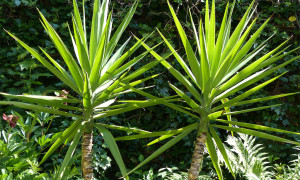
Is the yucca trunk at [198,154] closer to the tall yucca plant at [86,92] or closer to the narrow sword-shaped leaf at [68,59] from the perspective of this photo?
the tall yucca plant at [86,92]

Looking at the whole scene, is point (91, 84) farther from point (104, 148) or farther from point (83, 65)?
point (104, 148)

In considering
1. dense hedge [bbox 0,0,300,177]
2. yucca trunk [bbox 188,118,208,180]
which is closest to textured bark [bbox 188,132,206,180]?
yucca trunk [bbox 188,118,208,180]

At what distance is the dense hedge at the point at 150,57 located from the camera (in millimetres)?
3385

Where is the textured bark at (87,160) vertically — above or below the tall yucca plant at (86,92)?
below

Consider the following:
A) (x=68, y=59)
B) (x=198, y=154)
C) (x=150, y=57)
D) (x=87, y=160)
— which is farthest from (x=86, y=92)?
(x=150, y=57)

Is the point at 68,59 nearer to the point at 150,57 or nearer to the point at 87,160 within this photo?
the point at 87,160

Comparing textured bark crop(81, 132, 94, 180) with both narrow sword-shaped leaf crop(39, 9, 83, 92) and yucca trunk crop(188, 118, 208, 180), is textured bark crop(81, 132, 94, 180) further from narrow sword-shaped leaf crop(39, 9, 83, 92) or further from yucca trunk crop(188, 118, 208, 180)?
yucca trunk crop(188, 118, 208, 180)

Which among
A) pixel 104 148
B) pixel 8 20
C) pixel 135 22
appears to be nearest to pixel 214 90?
pixel 104 148

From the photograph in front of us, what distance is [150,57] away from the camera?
347 cm

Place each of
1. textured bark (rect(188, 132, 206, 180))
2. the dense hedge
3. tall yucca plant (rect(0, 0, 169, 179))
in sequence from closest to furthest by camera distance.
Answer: tall yucca plant (rect(0, 0, 169, 179)) → textured bark (rect(188, 132, 206, 180)) → the dense hedge

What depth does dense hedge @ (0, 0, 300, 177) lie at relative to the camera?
133 inches

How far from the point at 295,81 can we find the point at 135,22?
5.97 feet

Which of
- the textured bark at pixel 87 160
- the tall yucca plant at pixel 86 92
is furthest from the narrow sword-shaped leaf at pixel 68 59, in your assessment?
the textured bark at pixel 87 160

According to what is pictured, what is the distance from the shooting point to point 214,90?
4.67ft
